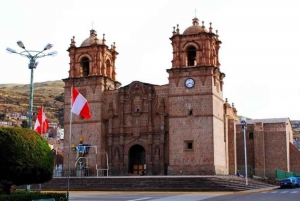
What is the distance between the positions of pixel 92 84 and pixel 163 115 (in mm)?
9374

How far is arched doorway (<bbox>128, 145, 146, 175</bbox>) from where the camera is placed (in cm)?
5119

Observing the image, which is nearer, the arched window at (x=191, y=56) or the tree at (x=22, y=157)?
the tree at (x=22, y=157)

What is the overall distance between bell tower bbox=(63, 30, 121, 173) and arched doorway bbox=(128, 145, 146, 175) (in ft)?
9.89

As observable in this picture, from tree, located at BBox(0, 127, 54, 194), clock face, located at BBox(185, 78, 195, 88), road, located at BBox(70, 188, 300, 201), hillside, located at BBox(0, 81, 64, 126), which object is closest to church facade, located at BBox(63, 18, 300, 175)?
clock face, located at BBox(185, 78, 195, 88)

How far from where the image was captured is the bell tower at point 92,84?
52.2 metres

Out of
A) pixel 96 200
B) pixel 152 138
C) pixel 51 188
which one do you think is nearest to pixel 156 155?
pixel 152 138

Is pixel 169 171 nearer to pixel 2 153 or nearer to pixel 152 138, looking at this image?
pixel 152 138

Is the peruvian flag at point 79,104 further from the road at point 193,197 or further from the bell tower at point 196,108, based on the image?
the bell tower at point 196,108

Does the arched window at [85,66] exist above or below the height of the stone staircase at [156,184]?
above

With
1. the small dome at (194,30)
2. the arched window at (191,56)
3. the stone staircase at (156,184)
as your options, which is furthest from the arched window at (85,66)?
the stone staircase at (156,184)

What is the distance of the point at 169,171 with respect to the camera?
47.7m

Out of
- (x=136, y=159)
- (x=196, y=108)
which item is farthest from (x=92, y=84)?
(x=196, y=108)

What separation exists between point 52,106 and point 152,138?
98.8 meters

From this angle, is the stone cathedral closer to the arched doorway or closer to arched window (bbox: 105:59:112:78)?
the arched doorway
